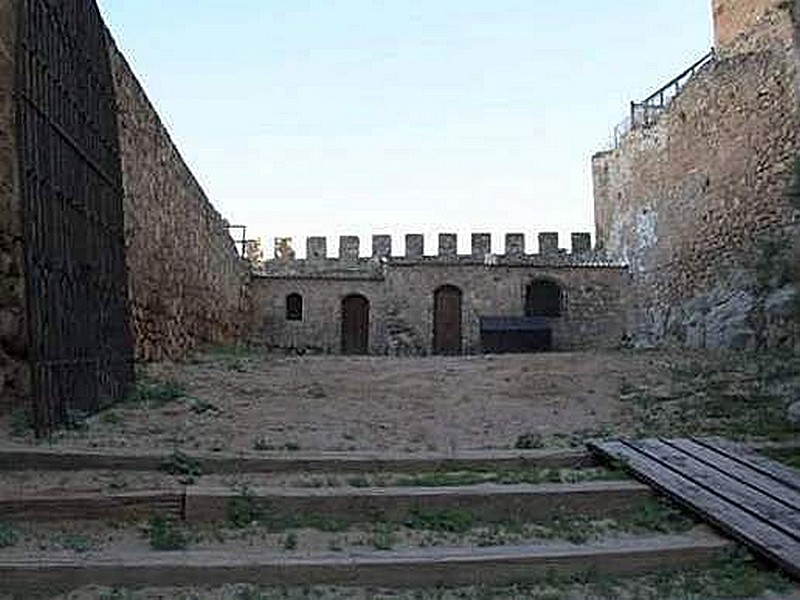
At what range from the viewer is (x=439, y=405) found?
7.74 metres

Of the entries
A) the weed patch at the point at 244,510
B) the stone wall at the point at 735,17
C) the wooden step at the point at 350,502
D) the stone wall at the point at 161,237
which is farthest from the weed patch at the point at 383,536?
the stone wall at the point at 735,17

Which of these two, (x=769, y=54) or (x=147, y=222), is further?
(x=769, y=54)

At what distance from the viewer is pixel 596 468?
17.3 ft

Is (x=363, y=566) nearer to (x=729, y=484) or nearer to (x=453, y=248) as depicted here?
(x=729, y=484)

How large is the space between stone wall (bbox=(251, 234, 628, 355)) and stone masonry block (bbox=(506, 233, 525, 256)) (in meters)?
1.04

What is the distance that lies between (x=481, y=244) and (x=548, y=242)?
93.1 inches

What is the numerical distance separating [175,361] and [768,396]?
6.50m

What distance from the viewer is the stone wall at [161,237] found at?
28.4ft

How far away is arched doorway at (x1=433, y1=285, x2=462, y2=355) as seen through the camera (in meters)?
25.1

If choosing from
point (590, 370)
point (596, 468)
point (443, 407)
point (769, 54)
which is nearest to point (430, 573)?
point (596, 468)

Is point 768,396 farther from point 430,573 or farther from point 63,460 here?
point 63,460

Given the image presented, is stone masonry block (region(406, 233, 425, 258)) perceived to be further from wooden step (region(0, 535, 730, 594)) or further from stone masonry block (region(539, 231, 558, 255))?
wooden step (region(0, 535, 730, 594))

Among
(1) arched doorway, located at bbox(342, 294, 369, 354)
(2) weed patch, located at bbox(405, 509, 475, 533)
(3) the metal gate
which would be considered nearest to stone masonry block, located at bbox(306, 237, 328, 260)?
(1) arched doorway, located at bbox(342, 294, 369, 354)

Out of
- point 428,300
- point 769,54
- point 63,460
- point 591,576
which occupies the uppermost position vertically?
point 769,54
